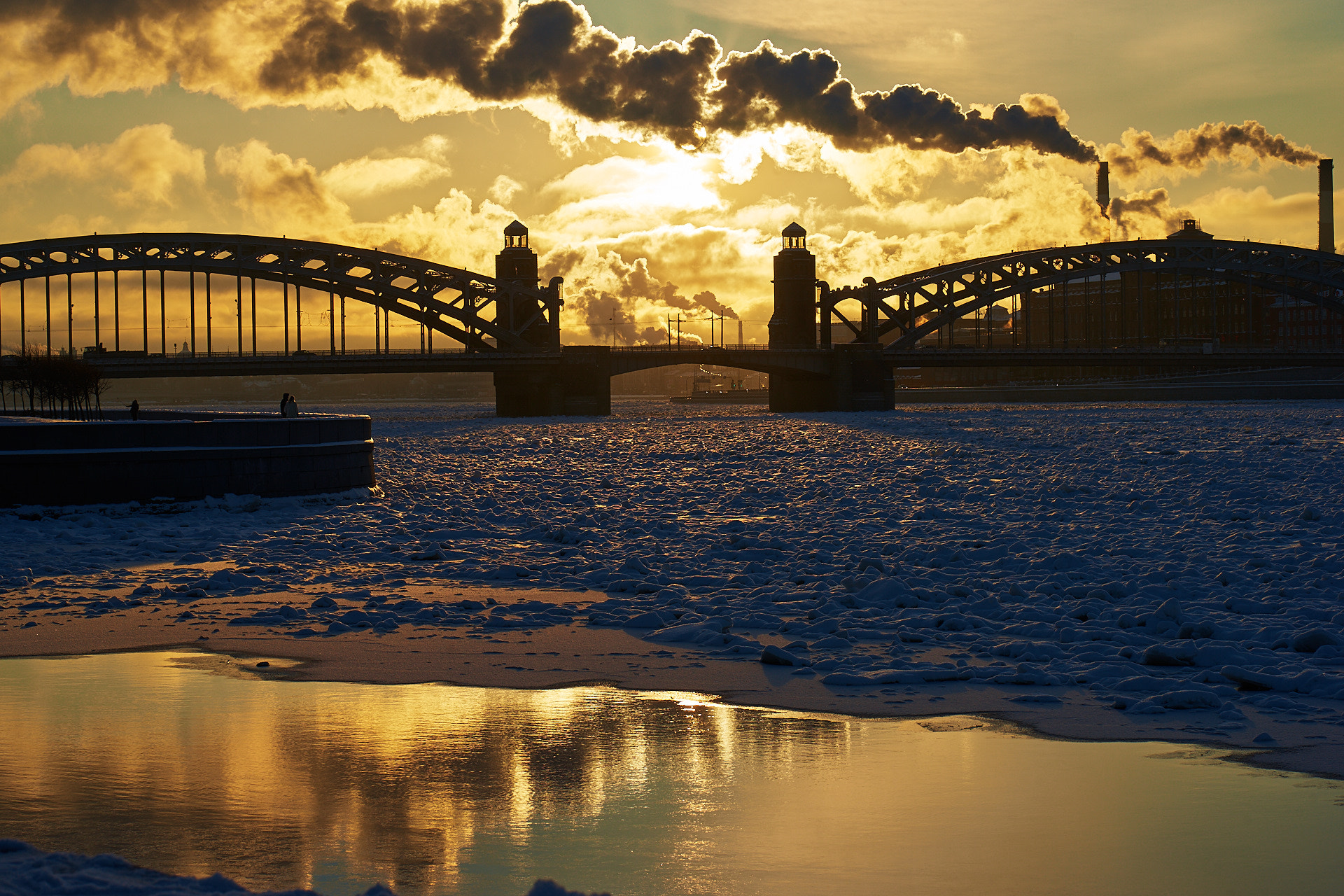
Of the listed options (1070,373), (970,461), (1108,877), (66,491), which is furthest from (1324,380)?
(1108,877)

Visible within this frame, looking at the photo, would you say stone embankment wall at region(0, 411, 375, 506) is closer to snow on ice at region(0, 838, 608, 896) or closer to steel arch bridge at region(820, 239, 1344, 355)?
snow on ice at region(0, 838, 608, 896)

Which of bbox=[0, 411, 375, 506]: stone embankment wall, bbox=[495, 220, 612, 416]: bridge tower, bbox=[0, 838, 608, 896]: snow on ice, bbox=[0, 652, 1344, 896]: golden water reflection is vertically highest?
bbox=[495, 220, 612, 416]: bridge tower

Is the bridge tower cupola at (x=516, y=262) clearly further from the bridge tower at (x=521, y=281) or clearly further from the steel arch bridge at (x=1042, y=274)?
the steel arch bridge at (x=1042, y=274)

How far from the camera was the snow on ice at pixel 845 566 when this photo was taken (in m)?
9.66

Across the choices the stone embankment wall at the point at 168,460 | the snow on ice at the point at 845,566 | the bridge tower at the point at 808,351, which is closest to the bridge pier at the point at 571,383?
the bridge tower at the point at 808,351

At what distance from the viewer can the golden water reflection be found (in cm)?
537

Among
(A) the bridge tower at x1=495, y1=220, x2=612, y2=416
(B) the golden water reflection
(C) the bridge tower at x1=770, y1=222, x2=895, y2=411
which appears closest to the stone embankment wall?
(B) the golden water reflection

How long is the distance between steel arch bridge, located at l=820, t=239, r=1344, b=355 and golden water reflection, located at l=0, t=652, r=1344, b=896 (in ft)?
348

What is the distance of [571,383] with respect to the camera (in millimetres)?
99812

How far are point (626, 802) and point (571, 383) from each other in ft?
309

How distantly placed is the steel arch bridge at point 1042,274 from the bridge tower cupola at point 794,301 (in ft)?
6.91

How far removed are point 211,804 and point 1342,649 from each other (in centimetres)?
806

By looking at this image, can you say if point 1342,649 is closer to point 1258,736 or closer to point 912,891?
point 1258,736

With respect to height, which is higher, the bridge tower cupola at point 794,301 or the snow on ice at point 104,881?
the bridge tower cupola at point 794,301
